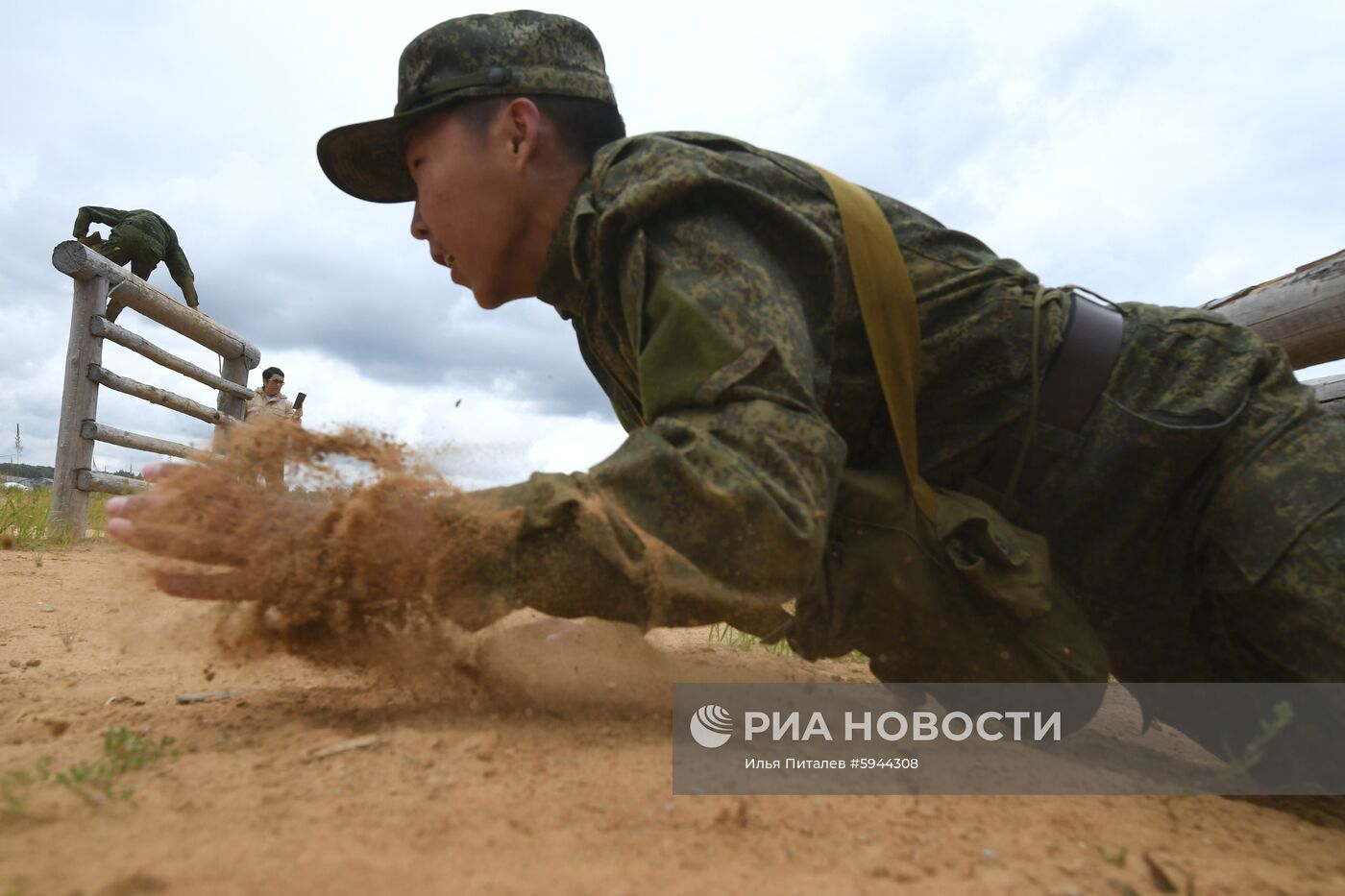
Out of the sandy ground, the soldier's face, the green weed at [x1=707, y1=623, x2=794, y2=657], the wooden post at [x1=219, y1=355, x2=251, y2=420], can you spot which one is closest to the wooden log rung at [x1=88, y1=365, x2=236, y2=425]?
the wooden post at [x1=219, y1=355, x2=251, y2=420]

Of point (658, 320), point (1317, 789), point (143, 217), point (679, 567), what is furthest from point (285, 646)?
point (143, 217)

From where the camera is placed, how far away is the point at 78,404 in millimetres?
6301

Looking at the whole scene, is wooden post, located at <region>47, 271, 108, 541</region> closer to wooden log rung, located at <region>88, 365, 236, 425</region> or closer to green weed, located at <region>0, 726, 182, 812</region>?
wooden log rung, located at <region>88, 365, 236, 425</region>

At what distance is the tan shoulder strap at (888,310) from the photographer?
154 centimetres

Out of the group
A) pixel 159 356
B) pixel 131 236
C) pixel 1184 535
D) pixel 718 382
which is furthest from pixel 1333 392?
pixel 131 236

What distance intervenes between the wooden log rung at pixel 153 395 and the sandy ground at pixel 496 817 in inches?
191

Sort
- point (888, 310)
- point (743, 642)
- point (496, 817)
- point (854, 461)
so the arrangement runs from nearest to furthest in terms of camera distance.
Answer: point (496, 817) → point (888, 310) → point (854, 461) → point (743, 642)

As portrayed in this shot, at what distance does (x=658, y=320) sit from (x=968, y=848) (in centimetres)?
84

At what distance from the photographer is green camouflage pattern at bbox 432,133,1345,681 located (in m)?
1.15

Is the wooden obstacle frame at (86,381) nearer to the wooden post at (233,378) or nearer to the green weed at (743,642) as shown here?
the wooden post at (233,378)

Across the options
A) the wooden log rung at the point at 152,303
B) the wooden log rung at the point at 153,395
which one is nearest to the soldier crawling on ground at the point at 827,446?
the wooden log rung at the point at 153,395

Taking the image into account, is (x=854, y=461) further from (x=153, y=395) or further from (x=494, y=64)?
(x=153, y=395)

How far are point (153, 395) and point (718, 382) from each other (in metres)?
7.45

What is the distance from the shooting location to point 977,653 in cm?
168
